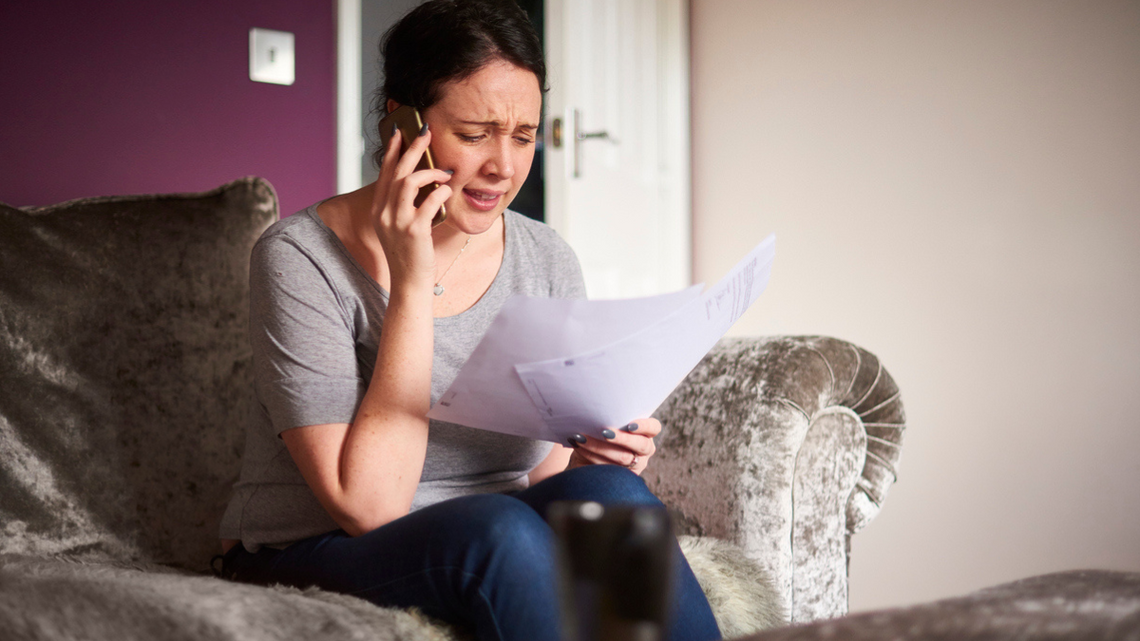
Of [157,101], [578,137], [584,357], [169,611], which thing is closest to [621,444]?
[584,357]

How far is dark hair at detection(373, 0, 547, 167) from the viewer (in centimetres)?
94

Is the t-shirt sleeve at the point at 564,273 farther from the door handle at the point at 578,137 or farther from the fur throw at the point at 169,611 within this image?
the door handle at the point at 578,137

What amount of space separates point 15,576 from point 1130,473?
213cm

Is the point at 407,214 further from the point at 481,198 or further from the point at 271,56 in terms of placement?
the point at 271,56

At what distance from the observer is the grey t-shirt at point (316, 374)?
2.79 ft

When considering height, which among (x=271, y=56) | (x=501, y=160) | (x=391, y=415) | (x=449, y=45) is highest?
(x=271, y=56)

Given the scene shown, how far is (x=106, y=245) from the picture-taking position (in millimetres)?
1099

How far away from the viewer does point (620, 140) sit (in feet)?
7.93

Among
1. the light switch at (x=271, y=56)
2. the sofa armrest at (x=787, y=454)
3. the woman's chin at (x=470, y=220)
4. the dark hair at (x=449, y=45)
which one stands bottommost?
the sofa armrest at (x=787, y=454)

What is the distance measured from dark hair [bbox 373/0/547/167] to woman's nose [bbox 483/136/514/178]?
89 mm

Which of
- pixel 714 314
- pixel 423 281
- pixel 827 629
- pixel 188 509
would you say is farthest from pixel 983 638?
pixel 188 509

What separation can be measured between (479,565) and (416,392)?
0.73ft

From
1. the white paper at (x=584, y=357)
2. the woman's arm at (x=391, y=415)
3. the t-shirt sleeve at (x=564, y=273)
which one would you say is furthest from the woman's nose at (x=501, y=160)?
the white paper at (x=584, y=357)

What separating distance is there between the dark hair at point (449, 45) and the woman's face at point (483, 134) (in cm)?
1
